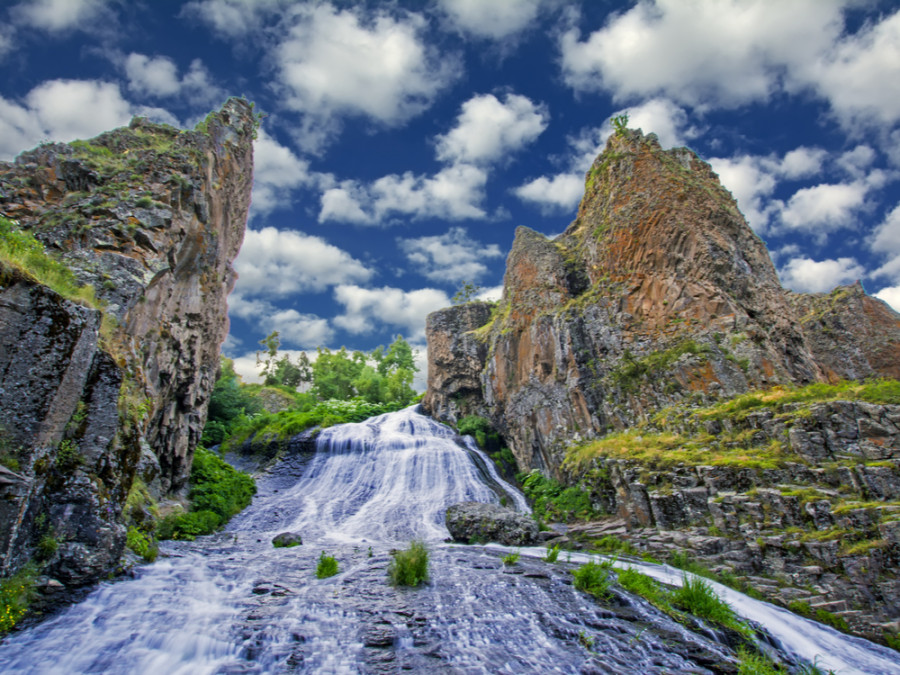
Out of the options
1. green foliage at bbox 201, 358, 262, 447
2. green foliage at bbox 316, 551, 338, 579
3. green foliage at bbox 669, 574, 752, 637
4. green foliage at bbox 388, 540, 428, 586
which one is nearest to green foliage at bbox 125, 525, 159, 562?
green foliage at bbox 316, 551, 338, 579

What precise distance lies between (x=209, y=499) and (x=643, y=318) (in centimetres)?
2146

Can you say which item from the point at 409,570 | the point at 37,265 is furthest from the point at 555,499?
the point at 37,265

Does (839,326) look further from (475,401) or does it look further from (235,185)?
(235,185)

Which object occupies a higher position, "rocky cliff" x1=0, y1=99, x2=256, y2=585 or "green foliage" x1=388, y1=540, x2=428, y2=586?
"rocky cliff" x1=0, y1=99, x2=256, y2=585

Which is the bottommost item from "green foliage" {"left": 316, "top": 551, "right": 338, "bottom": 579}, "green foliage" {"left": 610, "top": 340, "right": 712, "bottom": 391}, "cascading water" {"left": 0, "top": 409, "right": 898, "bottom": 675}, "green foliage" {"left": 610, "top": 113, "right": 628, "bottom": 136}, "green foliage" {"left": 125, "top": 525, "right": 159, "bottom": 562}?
"cascading water" {"left": 0, "top": 409, "right": 898, "bottom": 675}

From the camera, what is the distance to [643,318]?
21797mm

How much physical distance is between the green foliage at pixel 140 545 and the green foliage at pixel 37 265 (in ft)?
16.6

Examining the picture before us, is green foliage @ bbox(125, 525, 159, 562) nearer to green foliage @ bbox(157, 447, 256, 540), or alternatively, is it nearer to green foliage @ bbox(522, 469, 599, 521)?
green foliage @ bbox(157, 447, 256, 540)

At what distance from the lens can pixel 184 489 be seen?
16656mm

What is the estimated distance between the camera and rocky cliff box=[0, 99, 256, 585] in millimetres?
6820

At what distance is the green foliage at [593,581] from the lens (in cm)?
831

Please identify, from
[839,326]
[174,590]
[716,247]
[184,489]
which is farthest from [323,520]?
[839,326]

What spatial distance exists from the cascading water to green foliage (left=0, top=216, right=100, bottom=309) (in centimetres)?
544

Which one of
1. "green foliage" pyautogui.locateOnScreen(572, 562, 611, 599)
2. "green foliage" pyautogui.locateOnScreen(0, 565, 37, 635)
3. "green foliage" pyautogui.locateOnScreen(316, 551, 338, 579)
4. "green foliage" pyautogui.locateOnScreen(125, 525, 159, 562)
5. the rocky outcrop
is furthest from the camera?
the rocky outcrop
